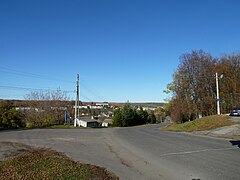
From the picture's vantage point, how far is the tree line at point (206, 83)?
4438 centimetres

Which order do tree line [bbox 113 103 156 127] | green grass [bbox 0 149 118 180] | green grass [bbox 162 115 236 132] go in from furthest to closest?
tree line [bbox 113 103 156 127], green grass [bbox 162 115 236 132], green grass [bbox 0 149 118 180]

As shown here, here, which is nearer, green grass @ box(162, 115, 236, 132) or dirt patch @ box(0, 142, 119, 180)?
dirt patch @ box(0, 142, 119, 180)

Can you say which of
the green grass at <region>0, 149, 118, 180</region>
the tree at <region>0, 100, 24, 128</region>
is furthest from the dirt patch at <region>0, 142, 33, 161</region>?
the tree at <region>0, 100, 24, 128</region>

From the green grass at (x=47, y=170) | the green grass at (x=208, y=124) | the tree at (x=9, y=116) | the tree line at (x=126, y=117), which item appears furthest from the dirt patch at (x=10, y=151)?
the tree line at (x=126, y=117)

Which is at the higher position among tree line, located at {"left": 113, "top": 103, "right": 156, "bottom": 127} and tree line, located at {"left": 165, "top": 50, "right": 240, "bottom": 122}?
tree line, located at {"left": 165, "top": 50, "right": 240, "bottom": 122}

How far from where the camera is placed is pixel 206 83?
146ft

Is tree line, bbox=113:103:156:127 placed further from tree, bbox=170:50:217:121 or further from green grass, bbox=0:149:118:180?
green grass, bbox=0:149:118:180

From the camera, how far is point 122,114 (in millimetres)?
72188

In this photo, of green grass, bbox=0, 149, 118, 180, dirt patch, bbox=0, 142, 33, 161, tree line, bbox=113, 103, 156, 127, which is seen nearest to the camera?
green grass, bbox=0, 149, 118, 180

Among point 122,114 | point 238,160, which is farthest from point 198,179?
point 122,114

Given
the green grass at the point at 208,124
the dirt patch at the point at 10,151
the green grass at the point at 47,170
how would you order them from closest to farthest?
1. the green grass at the point at 47,170
2. the dirt patch at the point at 10,151
3. the green grass at the point at 208,124

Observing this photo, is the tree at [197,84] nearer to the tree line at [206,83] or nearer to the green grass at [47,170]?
the tree line at [206,83]

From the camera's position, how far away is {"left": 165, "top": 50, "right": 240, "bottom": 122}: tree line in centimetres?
4438

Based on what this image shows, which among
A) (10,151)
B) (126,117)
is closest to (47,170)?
(10,151)
